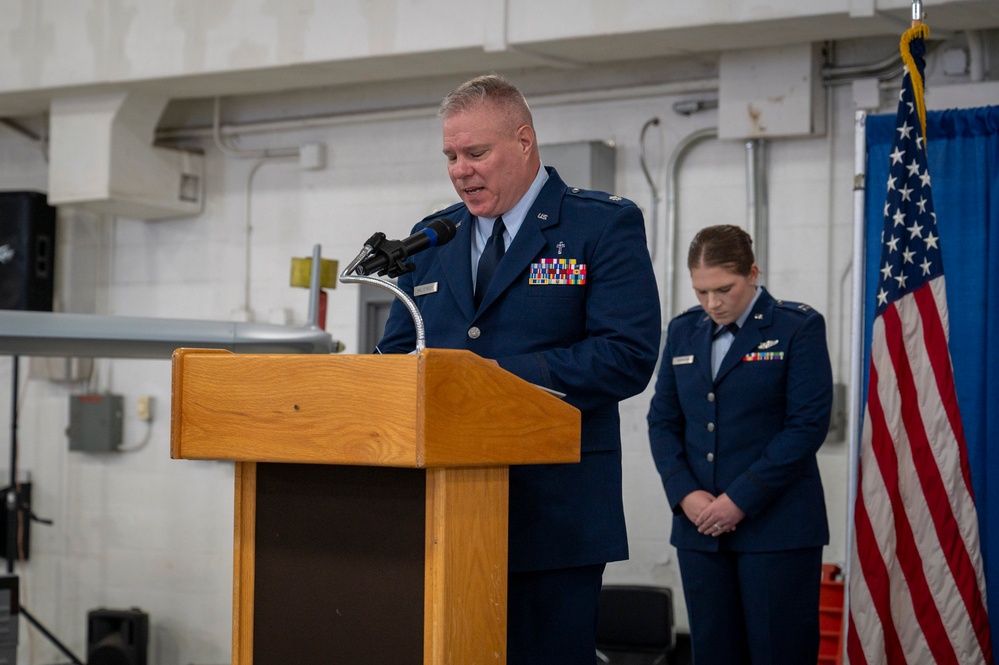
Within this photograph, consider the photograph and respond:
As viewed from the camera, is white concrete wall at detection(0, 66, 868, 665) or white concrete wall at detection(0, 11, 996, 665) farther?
white concrete wall at detection(0, 66, 868, 665)

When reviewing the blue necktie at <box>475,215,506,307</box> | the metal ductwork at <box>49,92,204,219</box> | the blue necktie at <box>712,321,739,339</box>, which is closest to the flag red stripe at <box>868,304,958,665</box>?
the blue necktie at <box>712,321,739,339</box>

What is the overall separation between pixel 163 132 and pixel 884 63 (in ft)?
12.1

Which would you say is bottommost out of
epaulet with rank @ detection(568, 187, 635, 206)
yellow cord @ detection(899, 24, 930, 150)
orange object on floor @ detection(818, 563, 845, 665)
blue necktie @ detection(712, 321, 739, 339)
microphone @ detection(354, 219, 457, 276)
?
orange object on floor @ detection(818, 563, 845, 665)

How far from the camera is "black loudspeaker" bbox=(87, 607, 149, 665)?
5.48 metres

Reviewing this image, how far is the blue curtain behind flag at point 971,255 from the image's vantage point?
3.84 meters

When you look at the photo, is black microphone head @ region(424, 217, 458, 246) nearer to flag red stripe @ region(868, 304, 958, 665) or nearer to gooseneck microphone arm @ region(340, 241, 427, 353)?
gooseneck microphone arm @ region(340, 241, 427, 353)

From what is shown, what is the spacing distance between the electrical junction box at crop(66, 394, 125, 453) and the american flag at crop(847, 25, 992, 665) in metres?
4.10

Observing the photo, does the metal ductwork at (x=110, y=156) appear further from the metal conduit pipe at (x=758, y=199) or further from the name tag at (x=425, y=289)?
the name tag at (x=425, y=289)

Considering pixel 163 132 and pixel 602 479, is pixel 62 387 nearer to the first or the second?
pixel 163 132

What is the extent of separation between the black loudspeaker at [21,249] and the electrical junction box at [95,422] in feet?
1.88

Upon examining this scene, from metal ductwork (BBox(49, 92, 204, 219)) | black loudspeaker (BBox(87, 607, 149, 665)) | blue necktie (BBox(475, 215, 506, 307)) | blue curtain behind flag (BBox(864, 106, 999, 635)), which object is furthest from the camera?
metal ductwork (BBox(49, 92, 204, 219))

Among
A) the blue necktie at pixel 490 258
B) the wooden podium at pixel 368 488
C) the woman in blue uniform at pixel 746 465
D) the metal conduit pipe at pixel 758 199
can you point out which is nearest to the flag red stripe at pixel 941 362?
the woman in blue uniform at pixel 746 465

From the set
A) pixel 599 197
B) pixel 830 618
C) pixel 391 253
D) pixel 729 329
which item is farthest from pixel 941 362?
pixel 391 253

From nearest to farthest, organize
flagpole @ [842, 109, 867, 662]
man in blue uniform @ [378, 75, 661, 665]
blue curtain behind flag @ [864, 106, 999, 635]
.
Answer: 1. man in blue uniform @ [378, 75, 661, 665]
2. flagpole @ [842, 109, 867, 662]
3. blue curtain behind flag @ [864, 106, 999, 635]
